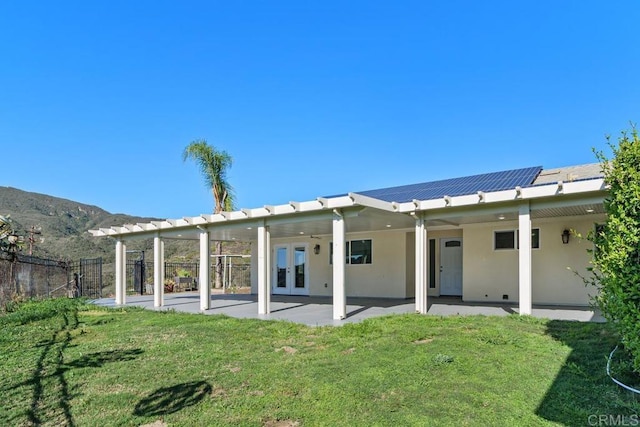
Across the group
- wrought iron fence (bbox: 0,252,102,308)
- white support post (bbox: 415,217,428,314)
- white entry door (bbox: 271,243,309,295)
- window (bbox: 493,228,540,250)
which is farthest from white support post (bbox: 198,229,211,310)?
window (bbox: 493,228,540,250)

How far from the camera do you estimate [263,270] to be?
34.6 ft


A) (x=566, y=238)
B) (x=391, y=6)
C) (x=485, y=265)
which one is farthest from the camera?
(x=391, y=6)

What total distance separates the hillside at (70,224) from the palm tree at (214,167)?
44.8ft

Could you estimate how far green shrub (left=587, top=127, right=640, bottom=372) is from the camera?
153 inches

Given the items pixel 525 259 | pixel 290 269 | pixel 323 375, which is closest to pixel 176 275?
pixel 290 269

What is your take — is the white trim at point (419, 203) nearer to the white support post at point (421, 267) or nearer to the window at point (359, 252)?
the white support post at point (421, 267)

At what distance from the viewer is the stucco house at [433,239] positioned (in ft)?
28.6

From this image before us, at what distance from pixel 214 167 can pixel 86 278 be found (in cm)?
826

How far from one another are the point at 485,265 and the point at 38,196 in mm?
43358

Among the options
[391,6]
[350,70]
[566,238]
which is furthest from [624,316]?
[350,70]

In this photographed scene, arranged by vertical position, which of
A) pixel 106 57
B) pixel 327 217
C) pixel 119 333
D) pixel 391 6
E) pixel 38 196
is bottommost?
pixel 119 333

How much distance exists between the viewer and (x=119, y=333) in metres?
8.25

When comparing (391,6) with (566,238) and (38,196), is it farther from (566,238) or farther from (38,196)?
(38,196)

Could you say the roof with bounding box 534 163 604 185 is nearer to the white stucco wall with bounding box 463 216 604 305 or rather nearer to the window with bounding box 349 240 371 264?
the white stucco wall with bounding box 463 216 604 305
